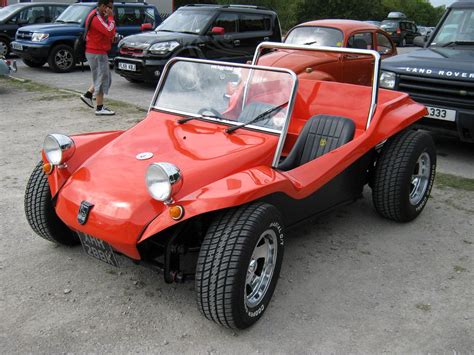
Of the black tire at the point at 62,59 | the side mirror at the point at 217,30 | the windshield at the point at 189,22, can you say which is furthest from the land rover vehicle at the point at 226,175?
the black tire at the point at 62,59

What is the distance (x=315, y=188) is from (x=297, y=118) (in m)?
1.49

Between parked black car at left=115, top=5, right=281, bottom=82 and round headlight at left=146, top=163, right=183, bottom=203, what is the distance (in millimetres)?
7527

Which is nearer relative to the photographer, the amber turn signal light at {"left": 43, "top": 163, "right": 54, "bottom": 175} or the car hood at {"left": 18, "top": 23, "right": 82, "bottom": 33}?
the amber turn signal light at {"left": 43, "top": 163, "right": 54, "bottom": 175}

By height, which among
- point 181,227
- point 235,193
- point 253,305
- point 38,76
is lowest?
point 38,76

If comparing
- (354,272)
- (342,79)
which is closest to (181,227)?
(354,272)

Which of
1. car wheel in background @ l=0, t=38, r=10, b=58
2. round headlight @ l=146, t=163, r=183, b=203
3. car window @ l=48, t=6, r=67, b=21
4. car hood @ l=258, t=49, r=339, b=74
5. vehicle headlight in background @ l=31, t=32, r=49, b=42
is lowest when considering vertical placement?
car wheel in background @ l=0, t=38, r=10, b=58

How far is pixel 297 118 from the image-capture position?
4.68 meters

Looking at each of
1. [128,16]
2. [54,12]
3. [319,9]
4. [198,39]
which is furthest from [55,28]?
[319,9]

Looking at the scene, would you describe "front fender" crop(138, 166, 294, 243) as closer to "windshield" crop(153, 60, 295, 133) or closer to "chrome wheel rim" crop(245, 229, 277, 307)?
"chrome wheel rim" crop(245, 229, 277, 307)

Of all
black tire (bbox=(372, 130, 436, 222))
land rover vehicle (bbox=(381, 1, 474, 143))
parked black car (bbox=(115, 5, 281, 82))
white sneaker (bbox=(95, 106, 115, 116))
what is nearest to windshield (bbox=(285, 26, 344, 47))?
land rover vehicle (bbox=(381, 1, 474, 143))

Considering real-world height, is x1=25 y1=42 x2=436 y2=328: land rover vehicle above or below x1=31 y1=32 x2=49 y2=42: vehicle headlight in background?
above

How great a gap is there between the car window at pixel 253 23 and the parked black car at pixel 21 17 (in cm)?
639

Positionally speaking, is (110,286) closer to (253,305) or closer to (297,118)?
(253,305)

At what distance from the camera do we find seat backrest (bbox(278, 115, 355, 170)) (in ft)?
12.7
